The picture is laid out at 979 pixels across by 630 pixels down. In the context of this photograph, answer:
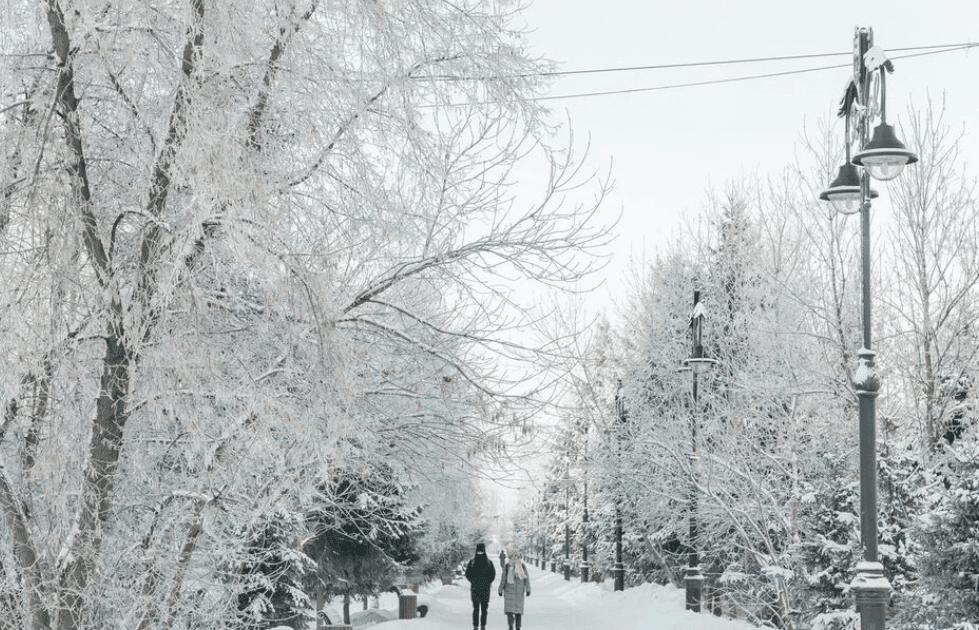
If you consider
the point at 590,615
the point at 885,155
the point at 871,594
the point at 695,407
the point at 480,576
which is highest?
the point at 885,155

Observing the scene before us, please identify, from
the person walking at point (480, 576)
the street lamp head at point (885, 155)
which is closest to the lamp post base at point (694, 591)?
the person walking at point (480, 576)

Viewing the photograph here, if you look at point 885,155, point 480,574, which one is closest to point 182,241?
point 885,155

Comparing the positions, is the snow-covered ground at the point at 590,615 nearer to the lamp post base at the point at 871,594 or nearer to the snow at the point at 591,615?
the snow at the point at 591,615

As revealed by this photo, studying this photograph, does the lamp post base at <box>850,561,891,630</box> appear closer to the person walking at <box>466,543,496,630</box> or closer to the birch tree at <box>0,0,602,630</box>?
the birch tree at <box>0,0,602,630</box>

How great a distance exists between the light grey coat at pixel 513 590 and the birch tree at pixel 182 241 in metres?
13.3

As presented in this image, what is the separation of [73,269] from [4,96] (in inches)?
37.0

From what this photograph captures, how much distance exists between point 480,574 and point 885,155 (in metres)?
12.0

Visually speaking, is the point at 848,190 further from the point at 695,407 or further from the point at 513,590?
the point at 513,590

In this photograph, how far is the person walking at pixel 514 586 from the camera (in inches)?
785

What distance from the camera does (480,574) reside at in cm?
1967

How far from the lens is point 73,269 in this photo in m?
5.65

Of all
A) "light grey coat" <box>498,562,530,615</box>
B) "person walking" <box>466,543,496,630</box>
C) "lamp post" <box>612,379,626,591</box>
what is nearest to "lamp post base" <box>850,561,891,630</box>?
"person walking" <box>466,543,496,630</box>

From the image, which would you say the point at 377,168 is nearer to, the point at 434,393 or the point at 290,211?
the point at 290,211

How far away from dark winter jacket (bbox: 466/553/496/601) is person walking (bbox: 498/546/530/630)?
0.29 m
